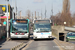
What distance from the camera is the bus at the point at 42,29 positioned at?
2197cm

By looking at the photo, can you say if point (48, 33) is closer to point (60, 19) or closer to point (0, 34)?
point (0, 34)

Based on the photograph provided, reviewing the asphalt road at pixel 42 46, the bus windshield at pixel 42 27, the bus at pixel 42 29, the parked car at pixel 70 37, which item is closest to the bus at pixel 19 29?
the bus at pixel 42 29

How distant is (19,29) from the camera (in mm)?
22750

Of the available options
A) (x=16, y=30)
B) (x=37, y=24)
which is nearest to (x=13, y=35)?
(x=16, y=30)

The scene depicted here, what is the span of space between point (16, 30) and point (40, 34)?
333 cm

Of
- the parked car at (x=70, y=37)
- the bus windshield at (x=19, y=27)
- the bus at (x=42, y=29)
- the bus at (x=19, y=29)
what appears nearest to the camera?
the bus at (x=42, y=29)

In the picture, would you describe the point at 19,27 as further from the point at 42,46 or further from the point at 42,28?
the point at 42,46

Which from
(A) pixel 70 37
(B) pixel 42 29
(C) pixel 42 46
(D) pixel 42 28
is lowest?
(A) pixel 70 37

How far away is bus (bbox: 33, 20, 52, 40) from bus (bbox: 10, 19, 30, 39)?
3.69ft

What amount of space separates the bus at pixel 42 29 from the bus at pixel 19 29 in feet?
3.69

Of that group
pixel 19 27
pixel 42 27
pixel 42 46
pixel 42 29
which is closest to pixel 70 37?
pixel 42 27

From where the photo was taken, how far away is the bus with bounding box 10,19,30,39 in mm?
22438

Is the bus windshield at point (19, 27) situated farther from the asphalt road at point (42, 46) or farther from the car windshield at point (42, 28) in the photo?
the asphalt road at point (42, 46)

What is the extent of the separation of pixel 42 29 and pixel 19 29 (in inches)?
123
